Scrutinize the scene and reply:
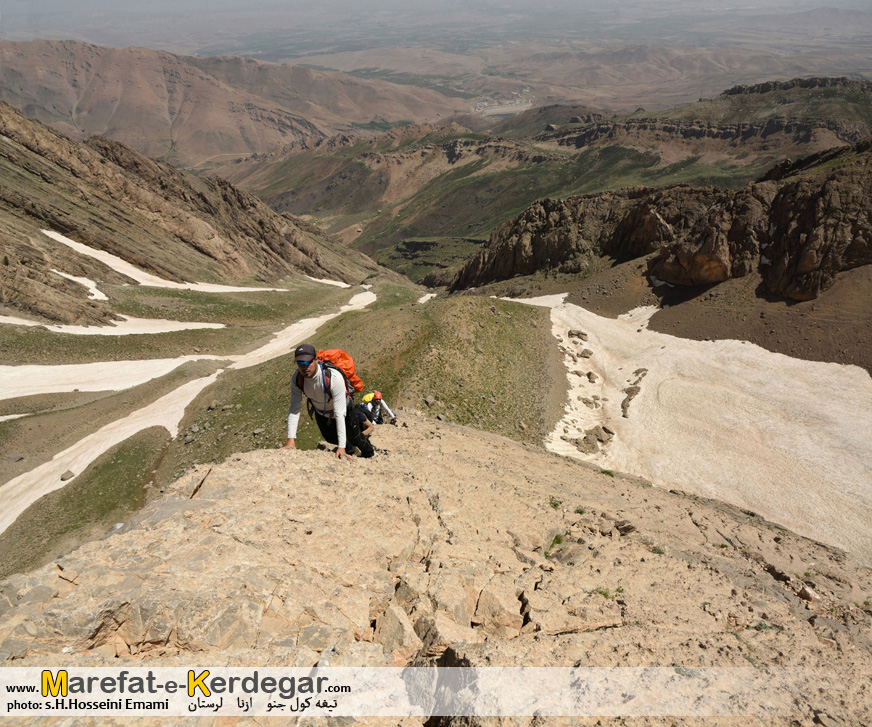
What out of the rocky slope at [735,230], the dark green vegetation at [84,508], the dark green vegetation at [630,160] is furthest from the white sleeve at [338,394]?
the dark green vegetation at [630,160]

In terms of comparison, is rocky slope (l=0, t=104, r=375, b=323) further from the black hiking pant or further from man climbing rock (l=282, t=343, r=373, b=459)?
man climbing rock (l=282, t=343, r=373, b=459)

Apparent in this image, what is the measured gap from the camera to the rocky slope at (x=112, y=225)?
45.5 meters

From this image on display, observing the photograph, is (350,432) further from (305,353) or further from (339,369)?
(305,353)

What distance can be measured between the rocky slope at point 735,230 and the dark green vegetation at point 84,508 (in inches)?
1802

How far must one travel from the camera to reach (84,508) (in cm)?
2458

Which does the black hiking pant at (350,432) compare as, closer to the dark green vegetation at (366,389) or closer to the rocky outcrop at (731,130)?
the dark green vegetation at (366,389)

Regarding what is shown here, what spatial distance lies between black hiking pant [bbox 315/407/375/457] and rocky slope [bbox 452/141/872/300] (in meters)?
40.1

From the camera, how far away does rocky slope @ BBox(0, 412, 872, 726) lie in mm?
5512

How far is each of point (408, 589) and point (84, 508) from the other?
25771mm

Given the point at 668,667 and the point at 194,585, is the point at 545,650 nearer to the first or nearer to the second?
the point at 668,667

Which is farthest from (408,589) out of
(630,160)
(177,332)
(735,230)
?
(630,160)

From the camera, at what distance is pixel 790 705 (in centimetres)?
588

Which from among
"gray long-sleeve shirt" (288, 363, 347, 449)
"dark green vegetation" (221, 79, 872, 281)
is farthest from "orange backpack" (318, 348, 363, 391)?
"dark green vegetation" (221, 79, 872, 281)

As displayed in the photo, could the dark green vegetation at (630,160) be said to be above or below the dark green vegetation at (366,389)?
above
